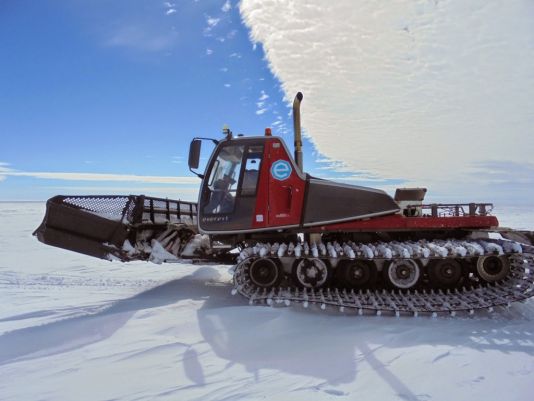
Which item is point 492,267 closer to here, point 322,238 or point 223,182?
point 322,238

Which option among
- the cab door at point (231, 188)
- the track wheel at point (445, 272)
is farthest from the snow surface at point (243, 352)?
the cab door at point (231, 188)

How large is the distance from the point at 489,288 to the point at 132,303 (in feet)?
19.4

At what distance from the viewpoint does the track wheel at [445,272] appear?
5961 mm

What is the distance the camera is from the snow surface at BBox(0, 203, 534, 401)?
10.9 feet

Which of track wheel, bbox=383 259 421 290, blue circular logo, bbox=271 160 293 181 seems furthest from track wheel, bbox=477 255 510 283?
blue circular logo, bbox=271 160 293 181

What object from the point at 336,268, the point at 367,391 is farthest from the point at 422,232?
the point at 367,391

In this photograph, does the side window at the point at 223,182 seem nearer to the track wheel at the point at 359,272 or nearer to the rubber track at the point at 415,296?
the rubber track at the point at 415,296

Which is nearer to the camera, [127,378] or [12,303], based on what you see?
[127,378]

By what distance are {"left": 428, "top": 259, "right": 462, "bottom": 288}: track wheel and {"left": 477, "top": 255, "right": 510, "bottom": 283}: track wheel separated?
→ 34cm

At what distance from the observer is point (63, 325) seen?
502cm

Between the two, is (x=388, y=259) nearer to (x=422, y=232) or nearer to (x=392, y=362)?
(x=422, y=232)

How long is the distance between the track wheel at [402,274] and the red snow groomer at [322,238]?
0.02 meters

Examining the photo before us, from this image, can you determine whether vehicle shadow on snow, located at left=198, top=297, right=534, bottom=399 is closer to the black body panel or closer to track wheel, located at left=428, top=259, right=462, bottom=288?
track wheel, located at left=428, top=259, right=462, bottom=288

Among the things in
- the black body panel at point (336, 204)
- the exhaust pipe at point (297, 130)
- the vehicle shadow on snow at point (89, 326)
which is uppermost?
the exhaust pipe at point (297, 130)
